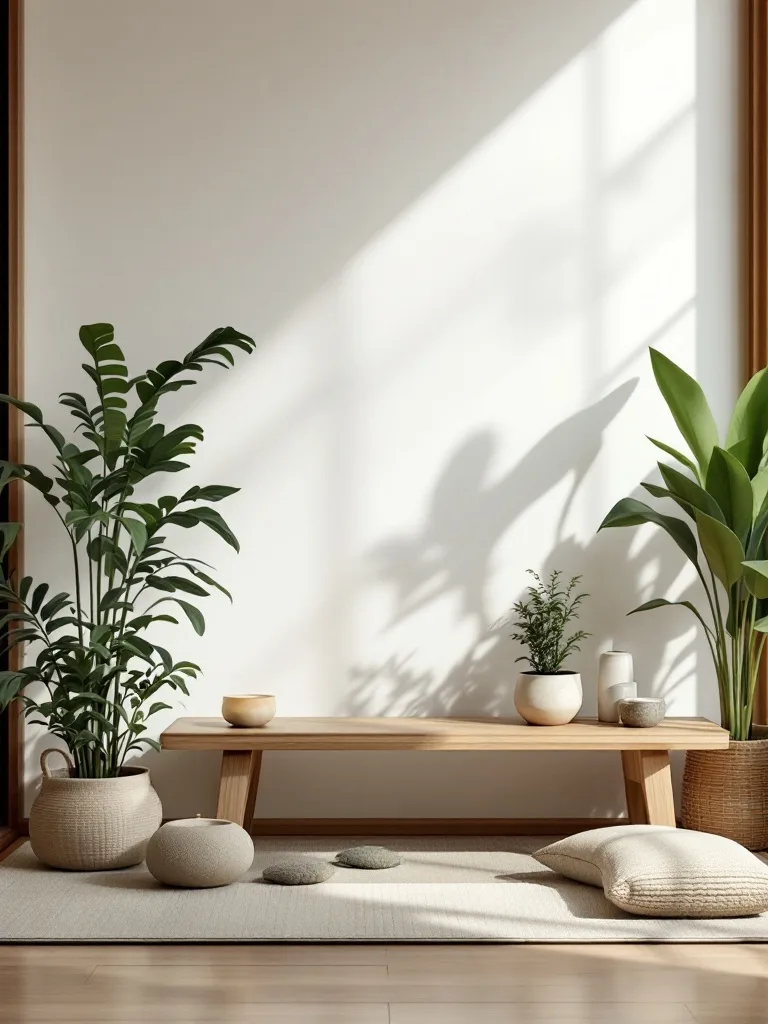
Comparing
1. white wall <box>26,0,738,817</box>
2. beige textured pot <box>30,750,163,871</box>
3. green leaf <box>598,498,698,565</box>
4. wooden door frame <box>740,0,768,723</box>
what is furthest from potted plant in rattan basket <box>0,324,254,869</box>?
wooden door frame <box>740,0,768,723</box>

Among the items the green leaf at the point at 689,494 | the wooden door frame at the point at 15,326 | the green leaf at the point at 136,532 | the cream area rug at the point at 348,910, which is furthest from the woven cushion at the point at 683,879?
the wooden door frame at the point at 15,326

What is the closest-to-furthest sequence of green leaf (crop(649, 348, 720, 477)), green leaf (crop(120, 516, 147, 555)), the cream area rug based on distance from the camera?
the cream area rug → green leaf (crop(120, 516, 147, 555)) → green leaf (crop(649, 348, 720, 477))

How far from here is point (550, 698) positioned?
11.2 feet

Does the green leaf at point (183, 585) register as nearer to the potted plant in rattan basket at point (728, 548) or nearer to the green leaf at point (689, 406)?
the potted plant in rattan basket at point (728, 548)

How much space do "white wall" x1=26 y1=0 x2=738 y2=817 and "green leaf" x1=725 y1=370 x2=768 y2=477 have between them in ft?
1.07

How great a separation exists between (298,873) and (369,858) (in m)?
0.28

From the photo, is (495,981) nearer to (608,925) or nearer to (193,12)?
(608,925)

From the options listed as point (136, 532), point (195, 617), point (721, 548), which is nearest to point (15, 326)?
point (136, 532)

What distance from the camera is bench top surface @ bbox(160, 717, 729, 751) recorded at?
327 cm

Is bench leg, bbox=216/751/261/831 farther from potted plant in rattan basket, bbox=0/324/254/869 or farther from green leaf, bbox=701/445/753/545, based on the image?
green leaf, bbox=701/445/753/545

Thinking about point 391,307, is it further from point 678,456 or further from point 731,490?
point 731,490

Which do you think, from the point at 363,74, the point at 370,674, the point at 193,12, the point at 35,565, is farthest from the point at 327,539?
the point at 193,12

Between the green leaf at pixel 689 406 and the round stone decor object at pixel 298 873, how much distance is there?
1.65 m

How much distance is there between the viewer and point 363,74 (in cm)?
379
